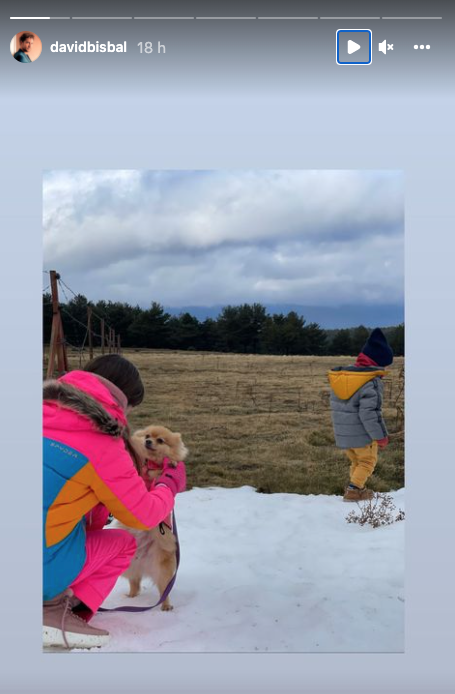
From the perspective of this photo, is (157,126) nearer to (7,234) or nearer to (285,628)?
(7,234)

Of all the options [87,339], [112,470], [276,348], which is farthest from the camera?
[276,348]

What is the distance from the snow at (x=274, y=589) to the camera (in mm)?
2180

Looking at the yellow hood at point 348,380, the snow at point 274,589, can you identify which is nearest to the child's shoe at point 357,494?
the snow at point 274,589

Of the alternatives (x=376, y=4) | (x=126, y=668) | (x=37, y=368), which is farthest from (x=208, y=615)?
(x=376, y=4)

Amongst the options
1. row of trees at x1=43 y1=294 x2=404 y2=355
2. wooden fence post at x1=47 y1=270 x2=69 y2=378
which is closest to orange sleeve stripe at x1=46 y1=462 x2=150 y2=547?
wooden fence post at x1=47 y1=270 x2=69 y2=378

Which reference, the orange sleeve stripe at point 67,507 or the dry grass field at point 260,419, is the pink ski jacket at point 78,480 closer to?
the orange sleeve stripe at point 67,507

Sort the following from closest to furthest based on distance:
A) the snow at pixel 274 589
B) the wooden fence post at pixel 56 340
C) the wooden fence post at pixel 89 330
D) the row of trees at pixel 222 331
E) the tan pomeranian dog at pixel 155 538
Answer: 1. the snow at pixel 274 589
2. the wooden fence post at pixel 56 340
3. the tan pomeranian dog at pixel 155 538
4. the wooden fence post at pixel 89 330
5. the row of trees at pixel 222 331

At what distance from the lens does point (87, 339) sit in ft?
9.95

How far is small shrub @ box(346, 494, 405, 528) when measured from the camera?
137 inches

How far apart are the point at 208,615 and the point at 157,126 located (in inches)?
77.9

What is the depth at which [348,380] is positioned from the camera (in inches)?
156

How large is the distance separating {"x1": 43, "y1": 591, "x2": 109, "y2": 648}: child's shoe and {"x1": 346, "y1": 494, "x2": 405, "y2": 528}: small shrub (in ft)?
6.21

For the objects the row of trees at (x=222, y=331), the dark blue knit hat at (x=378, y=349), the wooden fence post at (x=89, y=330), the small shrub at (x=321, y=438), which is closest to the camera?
the wooden fence post at (x=89, y=330)

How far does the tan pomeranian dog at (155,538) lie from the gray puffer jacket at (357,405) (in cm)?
163
